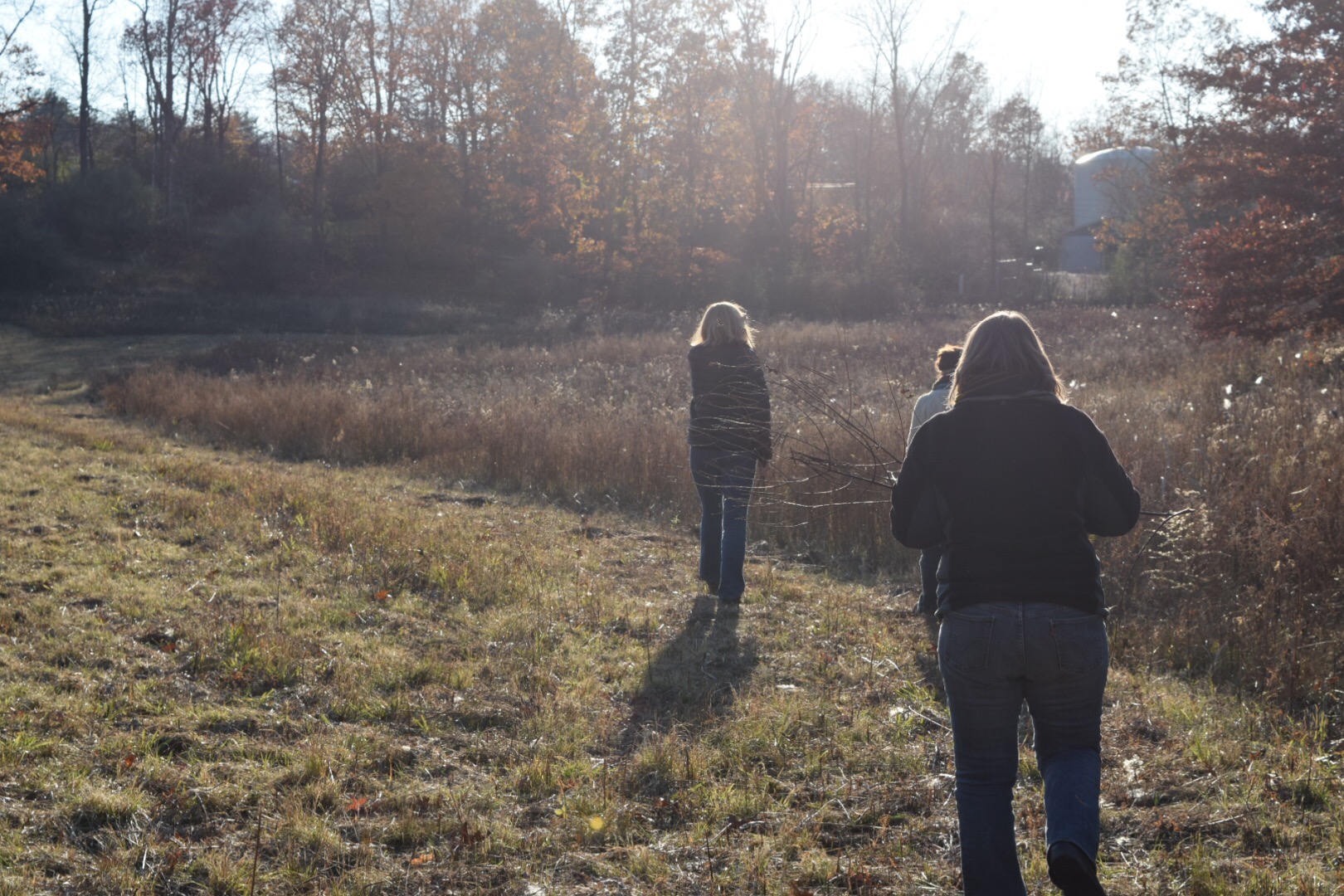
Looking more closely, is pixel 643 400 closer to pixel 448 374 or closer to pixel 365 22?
pixel 448 374

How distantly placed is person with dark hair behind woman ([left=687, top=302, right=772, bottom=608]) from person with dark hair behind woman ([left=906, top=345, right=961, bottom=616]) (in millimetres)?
1011

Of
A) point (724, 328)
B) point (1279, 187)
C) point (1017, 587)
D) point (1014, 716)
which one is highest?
point (1279, 187)

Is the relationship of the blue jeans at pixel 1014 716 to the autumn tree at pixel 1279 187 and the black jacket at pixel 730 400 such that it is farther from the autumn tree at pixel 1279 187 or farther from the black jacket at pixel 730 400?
the autumn tree at pixel 1279 187

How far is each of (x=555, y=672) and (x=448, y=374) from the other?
15516 mm

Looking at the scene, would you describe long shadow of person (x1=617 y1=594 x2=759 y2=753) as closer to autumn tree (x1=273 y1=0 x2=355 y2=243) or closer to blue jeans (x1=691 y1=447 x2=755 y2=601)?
blue jeans (x1=691 y1=447 x2=755 y2=601)

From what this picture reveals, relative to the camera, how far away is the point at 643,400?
15.8 metres

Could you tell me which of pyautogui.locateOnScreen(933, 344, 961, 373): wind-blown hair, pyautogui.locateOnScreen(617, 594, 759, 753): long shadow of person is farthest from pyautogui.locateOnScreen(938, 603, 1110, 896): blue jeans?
pyautogui.locateOnScreen(933, 344, 961, 373): wind-blown hair

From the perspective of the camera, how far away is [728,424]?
7.16m

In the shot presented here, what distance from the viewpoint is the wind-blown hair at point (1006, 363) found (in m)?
3.12

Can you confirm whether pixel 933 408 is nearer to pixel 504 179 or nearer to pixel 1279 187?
pixel 1279 187

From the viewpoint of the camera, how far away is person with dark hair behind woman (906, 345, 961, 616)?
6035 millimetres

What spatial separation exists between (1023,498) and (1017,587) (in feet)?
0.83

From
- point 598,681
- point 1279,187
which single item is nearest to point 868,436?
point 598,681

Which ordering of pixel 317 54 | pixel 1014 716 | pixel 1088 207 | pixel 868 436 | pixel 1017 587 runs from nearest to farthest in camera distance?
pixel 1017 587
pixel 1014 716
pixel 868 436
pixel 317 54
pixel 1088 207
